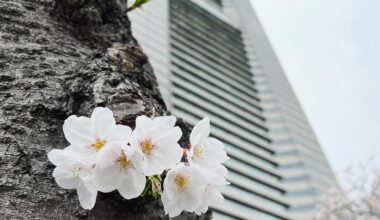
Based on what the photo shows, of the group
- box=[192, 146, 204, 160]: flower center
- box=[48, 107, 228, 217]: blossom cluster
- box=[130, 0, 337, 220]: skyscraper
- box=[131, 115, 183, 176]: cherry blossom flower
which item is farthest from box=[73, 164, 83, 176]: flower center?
box=[130, 0, 337, 220]: skyscraper

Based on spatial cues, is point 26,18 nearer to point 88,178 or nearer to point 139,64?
point 139,64

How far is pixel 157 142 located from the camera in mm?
718

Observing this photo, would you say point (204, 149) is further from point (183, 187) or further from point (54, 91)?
point (54, 91)

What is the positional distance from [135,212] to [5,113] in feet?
1.24

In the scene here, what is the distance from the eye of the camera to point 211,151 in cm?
80

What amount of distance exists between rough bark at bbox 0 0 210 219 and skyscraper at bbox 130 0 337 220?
27220 mm

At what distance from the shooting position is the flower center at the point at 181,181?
2.37 feet

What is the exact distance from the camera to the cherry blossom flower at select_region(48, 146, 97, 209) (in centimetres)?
69

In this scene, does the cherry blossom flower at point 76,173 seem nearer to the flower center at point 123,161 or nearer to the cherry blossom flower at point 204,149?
the flower center at point 123,161

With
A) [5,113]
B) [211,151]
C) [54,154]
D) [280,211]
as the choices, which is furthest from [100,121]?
[280,211]

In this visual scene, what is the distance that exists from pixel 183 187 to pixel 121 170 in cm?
12

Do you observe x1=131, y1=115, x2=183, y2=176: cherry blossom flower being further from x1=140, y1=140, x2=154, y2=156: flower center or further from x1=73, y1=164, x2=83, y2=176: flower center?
x1=73, y1=164, x2=83, y2=176: flower center

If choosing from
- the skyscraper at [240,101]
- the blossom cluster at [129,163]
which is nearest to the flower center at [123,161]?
the blossom cluster at [129,163]

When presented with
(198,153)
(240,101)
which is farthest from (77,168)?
(240,101)
